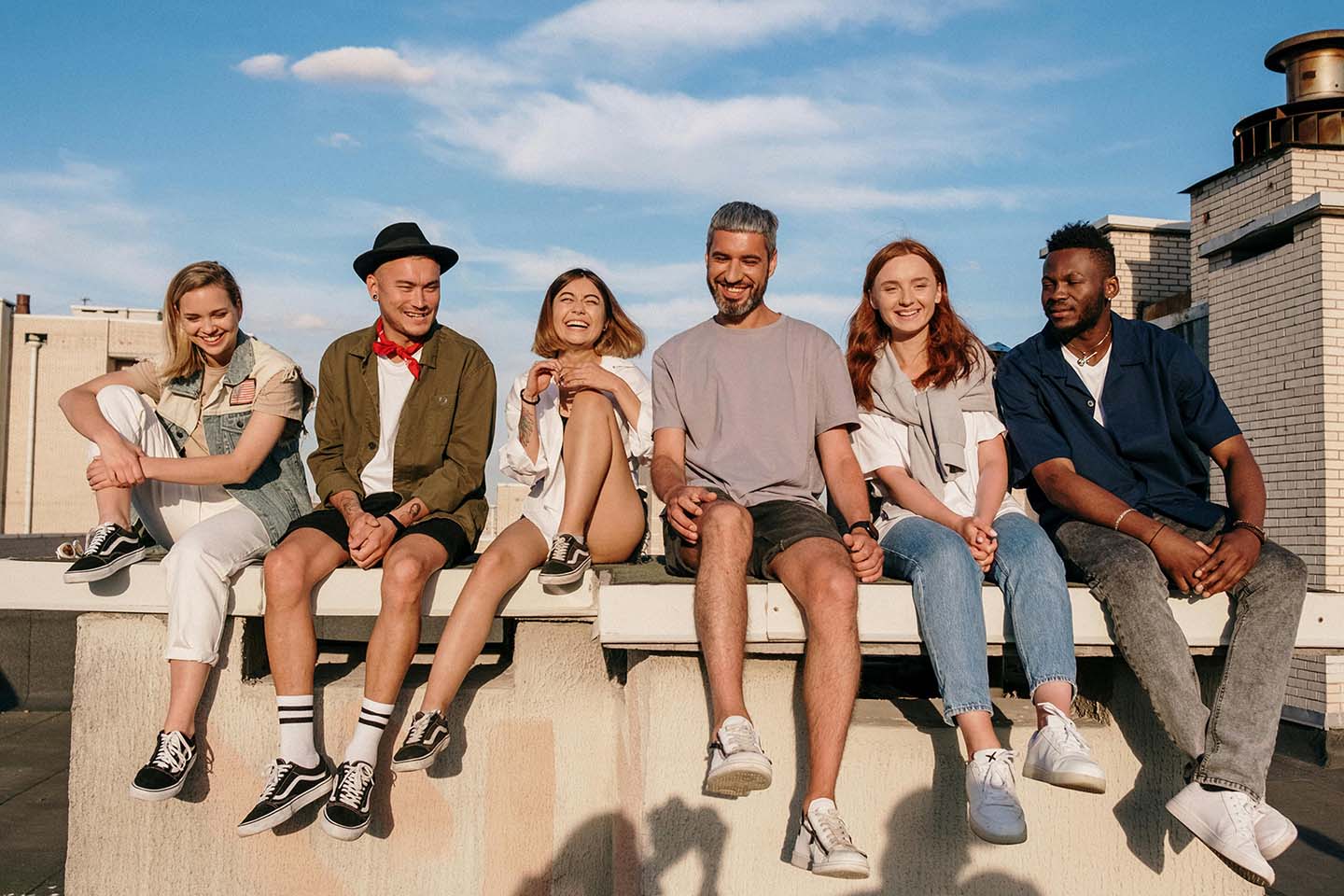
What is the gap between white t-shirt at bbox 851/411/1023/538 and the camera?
12.8 feet

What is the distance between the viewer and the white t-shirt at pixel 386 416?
4.14 metres

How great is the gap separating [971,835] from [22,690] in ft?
30.9

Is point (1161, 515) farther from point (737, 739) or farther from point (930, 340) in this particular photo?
point (737, 739)

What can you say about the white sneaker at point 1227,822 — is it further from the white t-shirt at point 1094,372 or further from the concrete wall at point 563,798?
the white t-shirt at point 1094,372

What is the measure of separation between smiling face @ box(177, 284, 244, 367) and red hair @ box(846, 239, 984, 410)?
8.26 feet

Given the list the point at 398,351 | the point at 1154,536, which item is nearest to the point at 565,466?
the point at 398,351

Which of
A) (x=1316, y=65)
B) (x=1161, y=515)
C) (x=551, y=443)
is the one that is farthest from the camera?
(x=1316, y=65)

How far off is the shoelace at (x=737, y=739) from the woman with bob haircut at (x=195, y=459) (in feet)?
6.01

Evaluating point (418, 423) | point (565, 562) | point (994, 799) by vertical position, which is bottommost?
point (994, 799)

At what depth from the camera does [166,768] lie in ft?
11.0

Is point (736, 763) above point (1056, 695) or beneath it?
beneath

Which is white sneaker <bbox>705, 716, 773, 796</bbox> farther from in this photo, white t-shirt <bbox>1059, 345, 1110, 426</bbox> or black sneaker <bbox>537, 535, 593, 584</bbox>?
white t-shirt <bbox>1059, 345, 1110, 426</bbox>

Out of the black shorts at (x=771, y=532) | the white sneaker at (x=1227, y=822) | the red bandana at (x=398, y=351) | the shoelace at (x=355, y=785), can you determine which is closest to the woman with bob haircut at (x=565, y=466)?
the shoelace at (x=355, y=785)

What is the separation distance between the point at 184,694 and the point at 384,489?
106cm
